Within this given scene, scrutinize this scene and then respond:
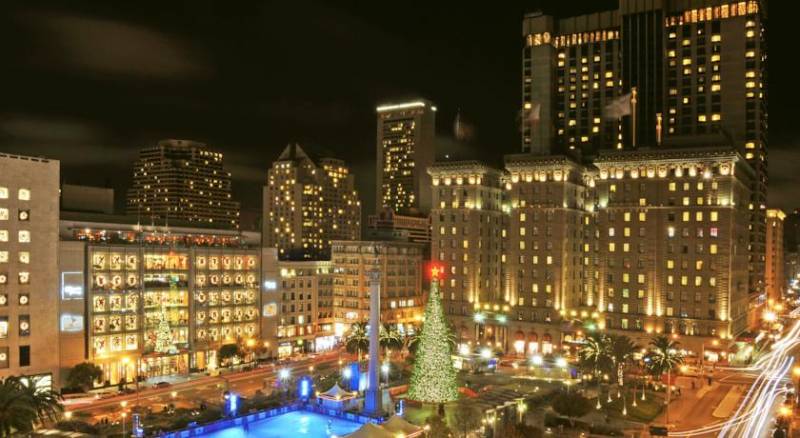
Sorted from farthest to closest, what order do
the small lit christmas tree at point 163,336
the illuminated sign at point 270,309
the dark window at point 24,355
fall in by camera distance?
the illuminated sign at point 270,309, the small lit christmas tree at point 163,336, the dark window at point 24,355

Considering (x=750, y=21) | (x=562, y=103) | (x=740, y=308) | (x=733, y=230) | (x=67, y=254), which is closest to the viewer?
(x=67, y=254)

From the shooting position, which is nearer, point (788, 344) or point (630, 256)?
point (630, 256)

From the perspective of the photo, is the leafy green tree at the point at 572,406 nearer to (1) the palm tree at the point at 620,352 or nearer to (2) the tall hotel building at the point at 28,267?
(1) the palm tree at the point at 620,352

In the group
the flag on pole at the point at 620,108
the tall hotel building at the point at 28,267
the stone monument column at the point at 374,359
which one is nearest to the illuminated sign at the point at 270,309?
the tall hotel building at the point at 28,267

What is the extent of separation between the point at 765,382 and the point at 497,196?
64.3 meters

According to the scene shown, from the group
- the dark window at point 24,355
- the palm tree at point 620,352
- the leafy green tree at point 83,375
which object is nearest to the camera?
the dark window at point 24,355

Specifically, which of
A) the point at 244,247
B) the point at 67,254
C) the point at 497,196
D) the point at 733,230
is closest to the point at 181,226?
the point at 244,247

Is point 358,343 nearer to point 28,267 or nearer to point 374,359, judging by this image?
point 374,359

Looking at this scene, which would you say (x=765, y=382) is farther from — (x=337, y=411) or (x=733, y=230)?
(x=337, y=411)

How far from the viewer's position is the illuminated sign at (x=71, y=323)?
96750mm

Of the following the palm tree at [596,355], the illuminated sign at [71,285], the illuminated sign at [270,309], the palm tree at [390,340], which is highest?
the illuminated sign at [71,285]

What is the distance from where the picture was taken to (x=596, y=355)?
311 feet

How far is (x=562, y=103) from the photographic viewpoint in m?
188

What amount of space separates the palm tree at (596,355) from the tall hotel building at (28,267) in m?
73.1
